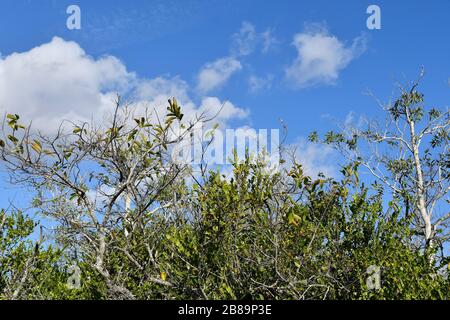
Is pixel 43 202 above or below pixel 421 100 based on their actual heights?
below

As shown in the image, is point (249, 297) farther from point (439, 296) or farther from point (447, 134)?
point (447, 134)

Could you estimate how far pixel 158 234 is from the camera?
1104 cm

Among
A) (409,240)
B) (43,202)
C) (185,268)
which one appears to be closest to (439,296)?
(409,240)

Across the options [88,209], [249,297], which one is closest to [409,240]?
[249,297]

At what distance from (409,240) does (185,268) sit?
4101mm

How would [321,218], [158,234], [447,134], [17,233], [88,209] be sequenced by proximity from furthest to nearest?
[447,134] → [17,233] → [158,234] → [88,209] → [321,218]

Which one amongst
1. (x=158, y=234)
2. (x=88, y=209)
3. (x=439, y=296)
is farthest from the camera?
(x=158, y=234)

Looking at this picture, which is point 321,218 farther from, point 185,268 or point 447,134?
point 447,134

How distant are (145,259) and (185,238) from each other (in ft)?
8.52
